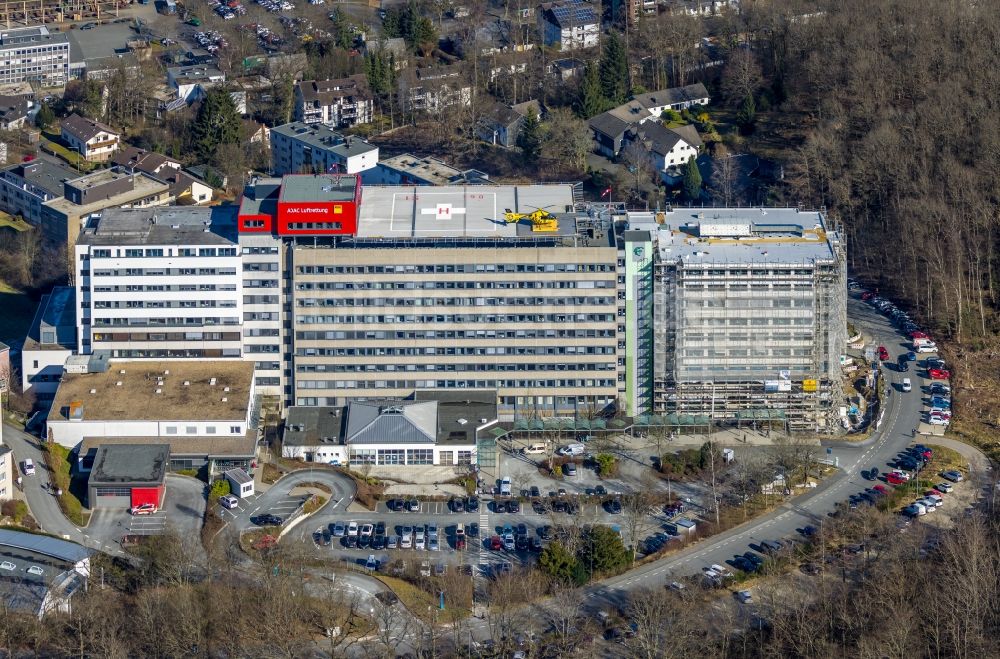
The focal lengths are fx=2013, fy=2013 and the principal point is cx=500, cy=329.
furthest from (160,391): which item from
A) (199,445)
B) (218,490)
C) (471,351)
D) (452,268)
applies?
(452,268)

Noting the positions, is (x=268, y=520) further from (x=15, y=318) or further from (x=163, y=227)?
(x=15, y=318)

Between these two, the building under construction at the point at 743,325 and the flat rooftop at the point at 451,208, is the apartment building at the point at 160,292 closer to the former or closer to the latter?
the flat rooftop at the point at 451,208

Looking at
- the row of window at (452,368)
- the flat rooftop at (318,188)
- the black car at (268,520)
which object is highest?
the flat rooftop at (318,188)

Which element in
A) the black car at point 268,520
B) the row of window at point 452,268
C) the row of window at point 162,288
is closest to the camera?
the black car at point 268,520

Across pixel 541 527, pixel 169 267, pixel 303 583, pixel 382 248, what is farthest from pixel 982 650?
pixel 169 267

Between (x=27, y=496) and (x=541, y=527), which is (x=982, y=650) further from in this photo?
(x=27, y=496)

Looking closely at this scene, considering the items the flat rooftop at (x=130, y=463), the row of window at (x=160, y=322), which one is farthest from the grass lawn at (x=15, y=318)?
the flat rooftop at (x=130, y=463)

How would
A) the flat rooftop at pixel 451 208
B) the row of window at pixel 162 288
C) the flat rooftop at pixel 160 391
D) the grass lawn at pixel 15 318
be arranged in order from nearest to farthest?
the flat rooftop at pixel 160 391 < the row of window at pixel 162 288 < the flat rooftop at pixel 451 208 < the grass lawn at pixel 15 318
